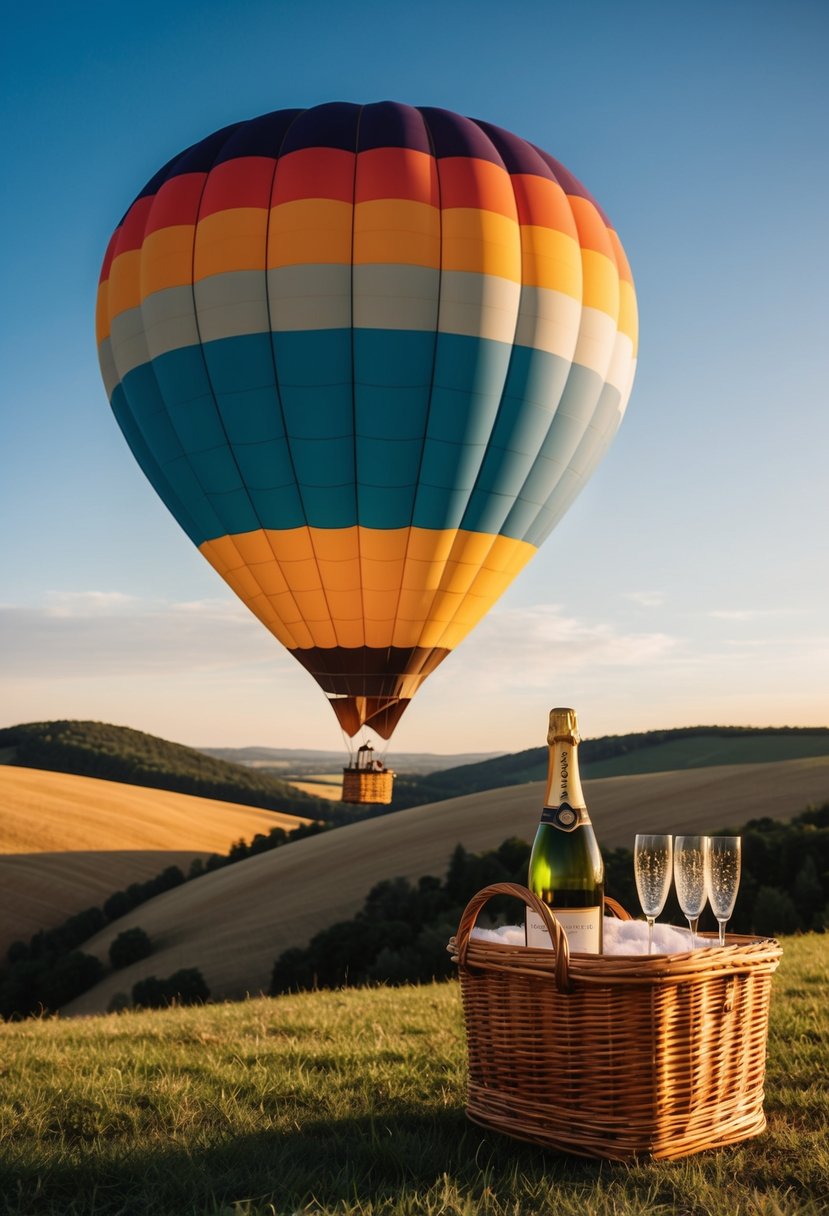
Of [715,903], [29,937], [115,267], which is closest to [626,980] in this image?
[715,903]

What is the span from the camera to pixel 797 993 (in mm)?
6293

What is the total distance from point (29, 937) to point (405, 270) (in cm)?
3911

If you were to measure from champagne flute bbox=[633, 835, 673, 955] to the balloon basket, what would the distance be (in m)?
9.56

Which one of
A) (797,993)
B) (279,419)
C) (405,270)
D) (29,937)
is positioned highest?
(405,270)

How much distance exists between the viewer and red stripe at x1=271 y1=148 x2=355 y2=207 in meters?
11.6

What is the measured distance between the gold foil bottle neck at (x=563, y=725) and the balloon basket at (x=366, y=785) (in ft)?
30.9

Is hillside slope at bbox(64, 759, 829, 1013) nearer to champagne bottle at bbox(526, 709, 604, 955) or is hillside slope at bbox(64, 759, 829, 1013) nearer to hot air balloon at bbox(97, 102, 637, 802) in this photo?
hot air balloon at bbox(97, 102, 637, 802)

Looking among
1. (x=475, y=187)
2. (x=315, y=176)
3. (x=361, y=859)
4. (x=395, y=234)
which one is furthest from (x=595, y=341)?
(x=361, y=859)

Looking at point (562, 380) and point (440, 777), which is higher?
point (562, 380)

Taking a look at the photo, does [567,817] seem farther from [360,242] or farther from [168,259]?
[168,259]

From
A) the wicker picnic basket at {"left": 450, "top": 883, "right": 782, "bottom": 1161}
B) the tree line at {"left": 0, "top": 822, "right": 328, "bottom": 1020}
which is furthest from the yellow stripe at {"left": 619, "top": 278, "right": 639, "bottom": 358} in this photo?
the tree line at {"left": 0, "top": 822, "right": 328, "bottom": 1020}

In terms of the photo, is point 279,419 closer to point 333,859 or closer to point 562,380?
point 562,380

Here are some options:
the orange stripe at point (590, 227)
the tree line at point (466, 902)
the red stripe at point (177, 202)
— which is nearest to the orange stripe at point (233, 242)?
the red stripe at point (177, 202)

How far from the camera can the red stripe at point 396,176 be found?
11602 mm
